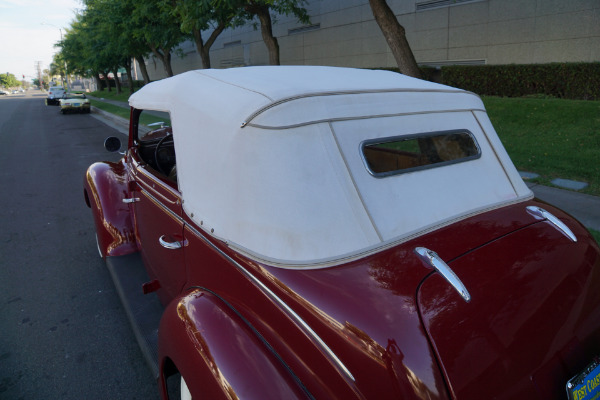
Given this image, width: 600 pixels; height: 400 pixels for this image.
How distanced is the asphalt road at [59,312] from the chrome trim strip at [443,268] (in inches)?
79.4

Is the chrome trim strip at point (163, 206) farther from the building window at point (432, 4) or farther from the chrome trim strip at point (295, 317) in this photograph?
the building window at point (432, 4)

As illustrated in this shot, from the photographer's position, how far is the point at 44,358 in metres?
2.94

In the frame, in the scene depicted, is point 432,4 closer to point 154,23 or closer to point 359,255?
point 154,23

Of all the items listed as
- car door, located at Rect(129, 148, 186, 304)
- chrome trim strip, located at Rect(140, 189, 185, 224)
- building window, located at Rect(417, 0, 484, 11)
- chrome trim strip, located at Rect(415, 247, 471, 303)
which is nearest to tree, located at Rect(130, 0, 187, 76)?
building window, located at Rect(417, 0, 484, 11)

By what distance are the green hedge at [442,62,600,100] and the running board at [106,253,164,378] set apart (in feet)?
35.4

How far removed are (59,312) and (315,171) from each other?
9.97 ft

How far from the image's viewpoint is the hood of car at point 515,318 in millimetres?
1232

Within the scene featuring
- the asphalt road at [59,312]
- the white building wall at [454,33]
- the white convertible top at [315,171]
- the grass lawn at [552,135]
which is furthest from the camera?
the white building wall at [454,33]

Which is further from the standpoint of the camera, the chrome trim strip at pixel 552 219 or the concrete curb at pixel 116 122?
the concrete curb at pixel 116 122

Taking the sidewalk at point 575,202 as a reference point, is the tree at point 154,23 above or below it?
above

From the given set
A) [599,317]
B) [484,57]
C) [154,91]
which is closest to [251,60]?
[484,57]

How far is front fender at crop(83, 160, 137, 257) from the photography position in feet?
11.8

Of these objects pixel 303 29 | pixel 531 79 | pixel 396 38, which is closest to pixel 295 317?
pixel 396 38

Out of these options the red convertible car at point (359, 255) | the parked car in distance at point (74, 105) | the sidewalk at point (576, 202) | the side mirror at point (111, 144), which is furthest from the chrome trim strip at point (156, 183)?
the parked car in distance at point (74, 105)
